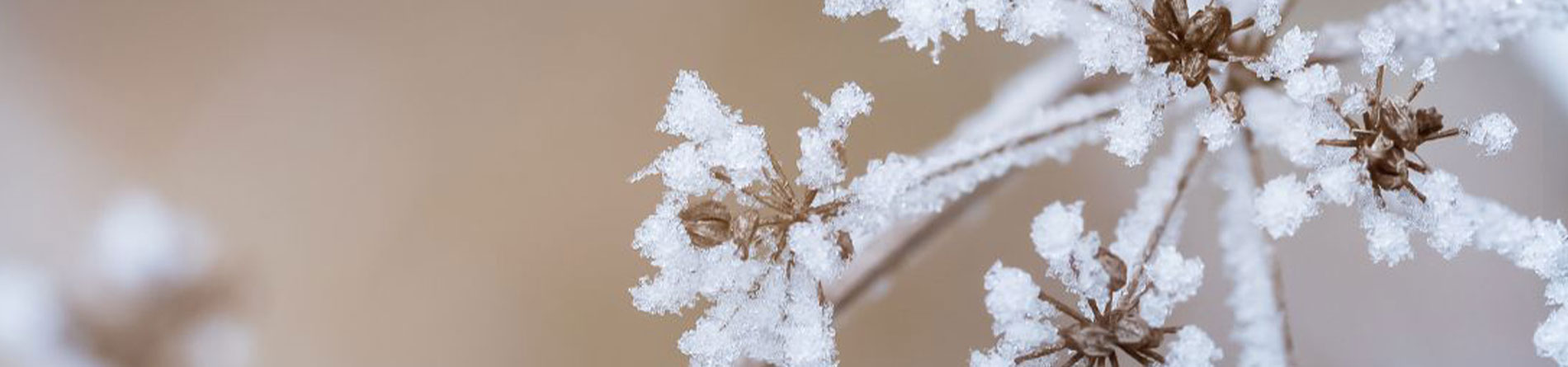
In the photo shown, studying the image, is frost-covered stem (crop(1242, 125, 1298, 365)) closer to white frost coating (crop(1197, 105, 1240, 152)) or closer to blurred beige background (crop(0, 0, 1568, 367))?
white frost coating (crop(1197, 105, 1240, 152))

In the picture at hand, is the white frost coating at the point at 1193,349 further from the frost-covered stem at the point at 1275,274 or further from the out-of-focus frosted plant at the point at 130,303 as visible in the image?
the out-of-focus frosted plant at the point at 130,303

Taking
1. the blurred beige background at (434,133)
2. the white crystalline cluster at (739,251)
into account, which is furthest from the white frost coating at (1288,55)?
the blurred beige background at (434,133)

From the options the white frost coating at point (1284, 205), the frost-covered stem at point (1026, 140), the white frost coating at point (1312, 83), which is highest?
the frost-covered stem at point (1026, 140)

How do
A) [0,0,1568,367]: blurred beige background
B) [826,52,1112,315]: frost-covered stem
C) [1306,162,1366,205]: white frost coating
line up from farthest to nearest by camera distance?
[0,0,1568,367]: blurred beige background
[826,52,1112,315]: frost-covered stem
[1306,162,1366,205]: white frost coating

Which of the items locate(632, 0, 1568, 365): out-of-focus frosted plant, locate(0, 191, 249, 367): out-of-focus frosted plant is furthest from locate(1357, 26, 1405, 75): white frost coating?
locate(0, 191, 249, 367): out-of-focus frosted plant

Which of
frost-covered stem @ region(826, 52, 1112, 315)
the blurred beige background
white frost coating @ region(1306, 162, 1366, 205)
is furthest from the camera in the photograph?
the blurred beige background

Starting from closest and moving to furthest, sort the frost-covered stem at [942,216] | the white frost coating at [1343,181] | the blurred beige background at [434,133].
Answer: the white frost coating at [1343,181]
the frost-covered stem at [942,216]
the blurred beige background at [434,133]

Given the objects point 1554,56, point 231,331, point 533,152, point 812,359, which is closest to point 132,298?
point 231,331

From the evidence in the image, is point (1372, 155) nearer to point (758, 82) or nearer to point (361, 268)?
point (758, 82)
